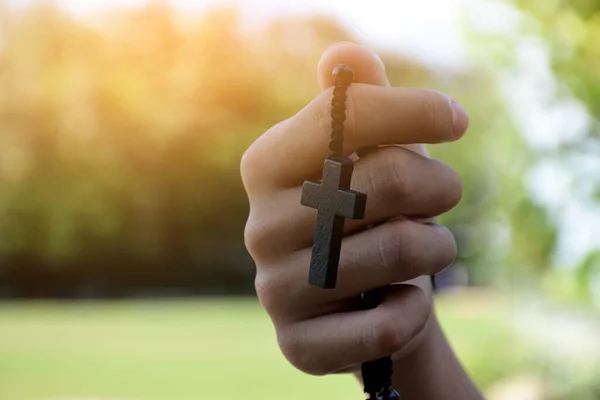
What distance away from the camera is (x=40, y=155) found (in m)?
14.4

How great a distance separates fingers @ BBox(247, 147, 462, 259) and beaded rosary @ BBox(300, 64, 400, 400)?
0.15 feet

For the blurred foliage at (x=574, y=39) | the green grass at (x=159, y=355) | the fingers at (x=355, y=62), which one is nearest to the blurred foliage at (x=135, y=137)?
the green grass at (x=159, y=355)

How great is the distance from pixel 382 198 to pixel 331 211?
0.23 ft

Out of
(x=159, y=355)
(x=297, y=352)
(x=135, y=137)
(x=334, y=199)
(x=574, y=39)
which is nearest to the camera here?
(x=334, y=199)

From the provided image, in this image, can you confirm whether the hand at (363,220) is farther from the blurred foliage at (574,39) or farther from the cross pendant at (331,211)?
the blurred foliage at (574,39)

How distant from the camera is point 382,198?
63cm

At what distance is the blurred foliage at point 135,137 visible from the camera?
14.0m

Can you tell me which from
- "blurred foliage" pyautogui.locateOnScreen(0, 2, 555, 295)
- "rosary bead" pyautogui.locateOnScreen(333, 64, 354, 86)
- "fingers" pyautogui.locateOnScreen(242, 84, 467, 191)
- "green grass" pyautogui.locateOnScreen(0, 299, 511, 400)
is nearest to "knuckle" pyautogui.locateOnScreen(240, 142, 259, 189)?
"fingers" pyautogui.locateOnScreen(242, 84, 467, 191)

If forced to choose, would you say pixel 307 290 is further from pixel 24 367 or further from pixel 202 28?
pixel 202 28

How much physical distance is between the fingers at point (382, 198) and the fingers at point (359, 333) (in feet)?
0.24

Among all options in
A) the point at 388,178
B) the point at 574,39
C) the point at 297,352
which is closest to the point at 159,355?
the point at 574,39

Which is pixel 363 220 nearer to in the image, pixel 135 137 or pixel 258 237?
pixel 258 237

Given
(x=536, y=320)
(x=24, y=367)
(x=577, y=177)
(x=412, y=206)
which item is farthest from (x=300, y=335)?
(x=24, y=367)

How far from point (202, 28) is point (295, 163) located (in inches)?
552
